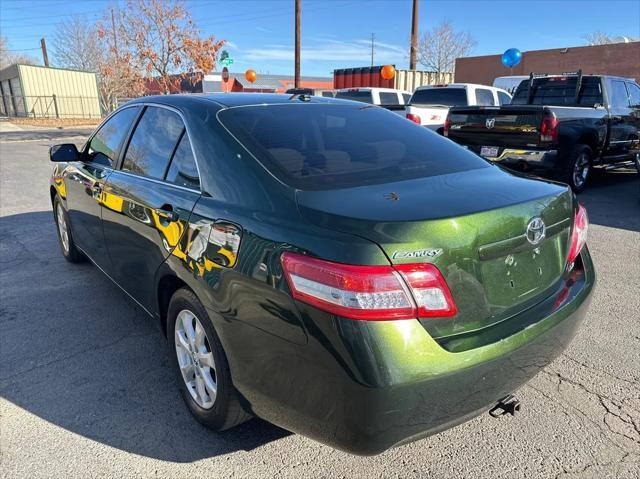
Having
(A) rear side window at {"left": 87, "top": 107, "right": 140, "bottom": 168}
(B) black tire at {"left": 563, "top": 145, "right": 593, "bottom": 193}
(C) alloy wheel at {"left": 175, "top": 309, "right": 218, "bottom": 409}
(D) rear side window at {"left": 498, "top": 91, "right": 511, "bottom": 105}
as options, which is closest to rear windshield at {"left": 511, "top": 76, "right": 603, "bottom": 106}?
(B) black tire at {"left": 563, "top": 145, "right": 593, "bottom": 193}

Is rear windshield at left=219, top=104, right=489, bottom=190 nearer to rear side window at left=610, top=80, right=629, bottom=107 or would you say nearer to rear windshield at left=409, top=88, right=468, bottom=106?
rear side window at left=610, top=80, right=629, bottom=107

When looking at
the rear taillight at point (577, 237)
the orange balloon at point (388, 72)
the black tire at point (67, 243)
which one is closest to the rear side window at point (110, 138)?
the black tire at point (67, 243)

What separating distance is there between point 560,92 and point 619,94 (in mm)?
979

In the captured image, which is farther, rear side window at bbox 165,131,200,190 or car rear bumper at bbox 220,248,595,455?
rear side window at bbox 165,131,200,190

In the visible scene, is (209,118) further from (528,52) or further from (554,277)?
(528,52)

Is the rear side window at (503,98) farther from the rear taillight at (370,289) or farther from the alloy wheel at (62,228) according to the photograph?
the rear taillight at (370,289)

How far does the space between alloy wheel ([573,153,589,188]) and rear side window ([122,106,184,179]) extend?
700 cm

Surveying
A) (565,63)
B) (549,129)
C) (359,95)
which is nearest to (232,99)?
(549,129)

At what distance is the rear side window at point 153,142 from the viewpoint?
2783mm

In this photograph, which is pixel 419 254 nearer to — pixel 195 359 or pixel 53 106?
pixel 195 359

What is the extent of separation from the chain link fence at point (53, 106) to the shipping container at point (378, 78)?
72.3 ft

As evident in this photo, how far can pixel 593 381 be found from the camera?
2873 millimetres

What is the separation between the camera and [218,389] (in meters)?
2.27

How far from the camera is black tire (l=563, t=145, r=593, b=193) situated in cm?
769
